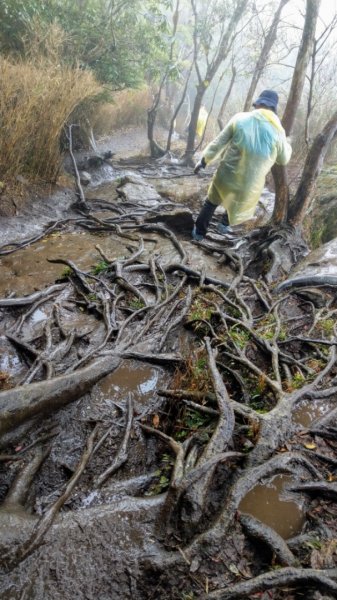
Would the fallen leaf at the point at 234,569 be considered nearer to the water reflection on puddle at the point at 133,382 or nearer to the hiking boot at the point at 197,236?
the water reflection on puddle at the point at 133,382

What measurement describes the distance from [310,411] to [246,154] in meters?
3.64

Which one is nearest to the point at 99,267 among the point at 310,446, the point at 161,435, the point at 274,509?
the point at 161,435

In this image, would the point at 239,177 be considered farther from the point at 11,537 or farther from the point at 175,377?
the point at 11,537

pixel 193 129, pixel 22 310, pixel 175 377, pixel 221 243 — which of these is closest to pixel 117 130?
pixel 193 129

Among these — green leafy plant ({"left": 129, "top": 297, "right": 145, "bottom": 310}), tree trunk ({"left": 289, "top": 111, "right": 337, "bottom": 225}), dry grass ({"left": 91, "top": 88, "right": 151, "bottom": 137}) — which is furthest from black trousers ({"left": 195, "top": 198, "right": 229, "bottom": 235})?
dry grass ({"left": 91, "top": 88, "right": 151, "bottom": 137})

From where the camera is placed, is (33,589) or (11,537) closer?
(33,589)

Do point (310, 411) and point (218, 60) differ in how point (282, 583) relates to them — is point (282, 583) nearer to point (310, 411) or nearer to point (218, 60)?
point (310, 411)

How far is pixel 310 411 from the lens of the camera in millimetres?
2938

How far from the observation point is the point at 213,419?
8.53 feet

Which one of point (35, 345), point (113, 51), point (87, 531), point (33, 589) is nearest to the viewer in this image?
point (33, 589)

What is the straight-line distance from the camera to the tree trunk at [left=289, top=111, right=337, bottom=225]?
18.5 ft

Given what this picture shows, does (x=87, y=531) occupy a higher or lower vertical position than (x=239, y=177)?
lower

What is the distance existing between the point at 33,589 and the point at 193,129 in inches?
515

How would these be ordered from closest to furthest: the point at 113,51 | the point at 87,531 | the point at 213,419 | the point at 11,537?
the point at 11,537, the point at 87,531, the point at 213,419, the point at 113,51
